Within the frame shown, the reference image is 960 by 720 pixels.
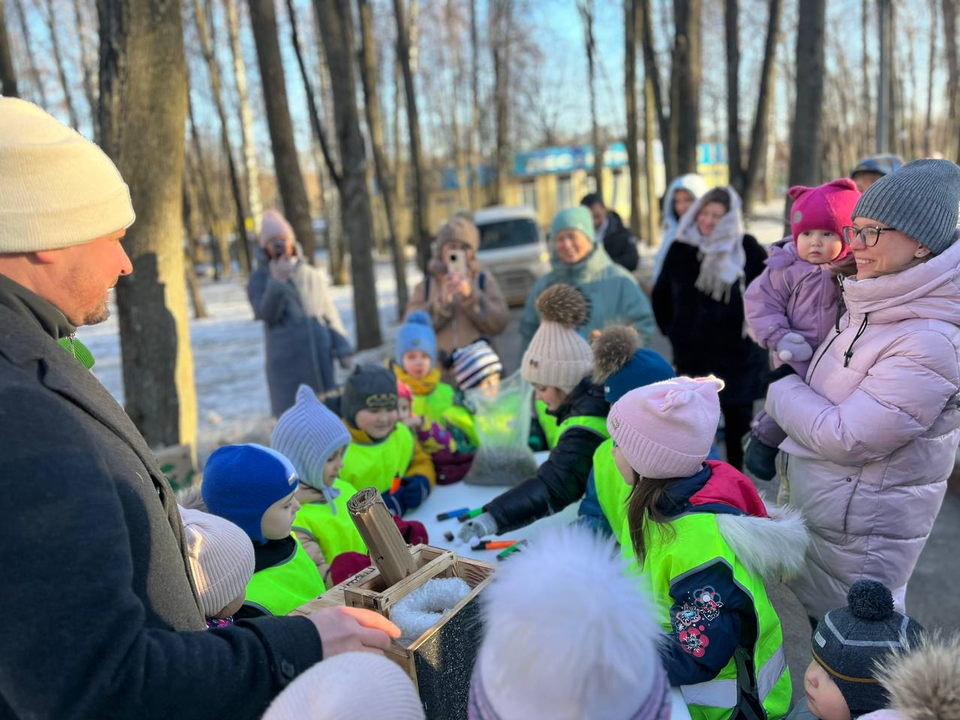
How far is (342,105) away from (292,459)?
7.01 meters

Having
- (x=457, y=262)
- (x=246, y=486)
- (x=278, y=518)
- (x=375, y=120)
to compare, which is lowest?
(x=278, y=518)

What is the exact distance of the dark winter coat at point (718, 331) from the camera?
3.85m

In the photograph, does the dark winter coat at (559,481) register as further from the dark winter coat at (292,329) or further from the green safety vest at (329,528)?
the dark winter coat at (292,329)

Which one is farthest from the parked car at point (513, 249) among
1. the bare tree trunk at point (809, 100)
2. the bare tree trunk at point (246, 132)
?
the bare tree trunk at point (809, 100)

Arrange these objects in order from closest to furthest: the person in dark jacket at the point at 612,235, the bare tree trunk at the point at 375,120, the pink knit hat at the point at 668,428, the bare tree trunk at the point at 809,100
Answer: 1. the pink knit hat at the point at 668,428
2. the bare tree trunk at the point at 809,100
3. the person in dark jacket at the point at 612,235
4. the bare tree trunk at the point at 375,120

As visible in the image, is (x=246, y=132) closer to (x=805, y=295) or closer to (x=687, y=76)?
Answer: (x=687, y=76)

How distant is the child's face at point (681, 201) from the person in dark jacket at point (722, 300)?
1002 millimetres

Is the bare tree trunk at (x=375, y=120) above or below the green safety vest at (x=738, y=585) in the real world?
above

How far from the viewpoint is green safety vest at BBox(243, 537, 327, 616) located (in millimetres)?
1908

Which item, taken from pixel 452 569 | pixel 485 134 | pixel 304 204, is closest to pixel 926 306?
pixel 452 569

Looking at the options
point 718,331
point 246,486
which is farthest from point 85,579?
point 718,331

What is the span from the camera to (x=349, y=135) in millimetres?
8445

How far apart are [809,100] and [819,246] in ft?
17.3

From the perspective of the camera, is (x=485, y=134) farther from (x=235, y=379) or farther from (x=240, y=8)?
(x=235, y=379)
